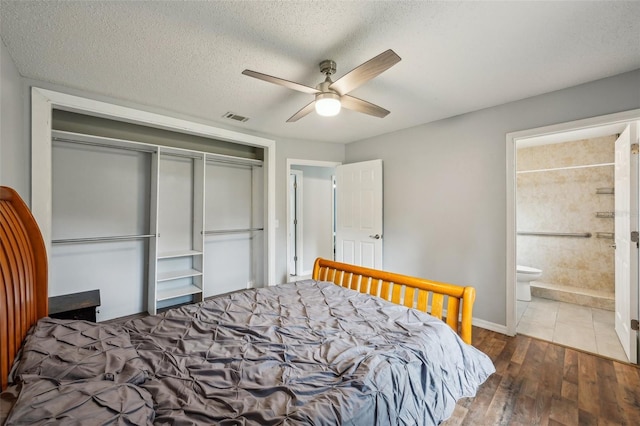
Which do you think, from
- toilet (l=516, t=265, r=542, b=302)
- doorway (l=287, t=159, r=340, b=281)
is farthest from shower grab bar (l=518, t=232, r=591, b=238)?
doorway (l=287, t=159, r=340, b=281)

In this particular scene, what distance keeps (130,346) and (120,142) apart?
8.19 feet

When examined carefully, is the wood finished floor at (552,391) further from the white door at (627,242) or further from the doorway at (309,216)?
the doorway at (309,216)

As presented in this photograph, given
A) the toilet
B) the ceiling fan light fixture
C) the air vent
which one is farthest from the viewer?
the toilet

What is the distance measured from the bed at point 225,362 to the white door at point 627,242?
1.78 m

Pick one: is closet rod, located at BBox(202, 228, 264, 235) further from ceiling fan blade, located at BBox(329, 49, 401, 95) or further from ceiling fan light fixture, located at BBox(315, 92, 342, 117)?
ceiling fan blade, located at BBox(329, 49, 401, 95)

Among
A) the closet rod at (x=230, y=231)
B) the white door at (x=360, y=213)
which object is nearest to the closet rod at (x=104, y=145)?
the closet rod at (x=230, y=231)

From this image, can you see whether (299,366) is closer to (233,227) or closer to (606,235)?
(233,227)

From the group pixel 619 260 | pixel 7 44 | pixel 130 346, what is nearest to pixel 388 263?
pixel 619 260

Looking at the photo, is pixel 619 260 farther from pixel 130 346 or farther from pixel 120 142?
pixel 120 142

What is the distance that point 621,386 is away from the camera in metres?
1.99

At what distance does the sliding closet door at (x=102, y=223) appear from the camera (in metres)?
2.81

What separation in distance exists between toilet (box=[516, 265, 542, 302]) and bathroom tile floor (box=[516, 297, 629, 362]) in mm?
108

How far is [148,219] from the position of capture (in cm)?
337

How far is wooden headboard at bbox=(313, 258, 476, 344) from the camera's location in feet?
5.74
